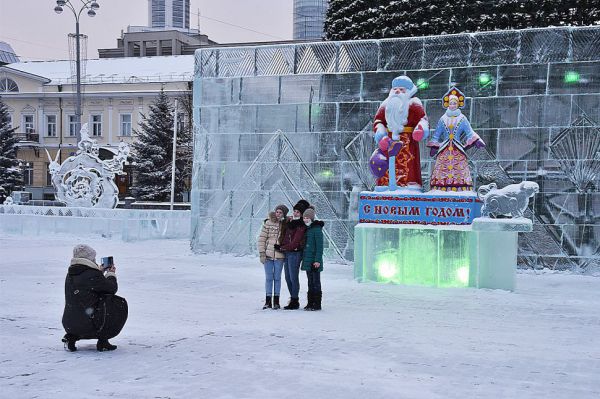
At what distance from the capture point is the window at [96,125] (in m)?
52.5

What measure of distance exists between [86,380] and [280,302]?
5043 millimetres

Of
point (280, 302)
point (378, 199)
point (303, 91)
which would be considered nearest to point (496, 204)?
point (378, 199)

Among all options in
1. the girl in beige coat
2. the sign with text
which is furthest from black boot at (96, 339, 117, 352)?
the sign with text

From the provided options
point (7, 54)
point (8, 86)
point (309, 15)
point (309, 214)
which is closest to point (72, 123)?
point (8, 86)

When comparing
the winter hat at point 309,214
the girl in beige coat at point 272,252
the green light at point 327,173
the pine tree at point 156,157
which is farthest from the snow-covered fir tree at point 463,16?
the pine tree at point 156,157

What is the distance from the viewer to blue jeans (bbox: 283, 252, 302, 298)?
398 inches

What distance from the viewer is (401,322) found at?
9172mm

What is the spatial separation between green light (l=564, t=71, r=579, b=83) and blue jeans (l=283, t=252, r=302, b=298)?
849cm

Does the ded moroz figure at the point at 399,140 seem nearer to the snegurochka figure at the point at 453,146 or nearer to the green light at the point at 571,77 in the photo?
the snegurochka figure at the point at 453,146

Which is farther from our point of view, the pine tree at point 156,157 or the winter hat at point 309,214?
the pine tree at point 156,157

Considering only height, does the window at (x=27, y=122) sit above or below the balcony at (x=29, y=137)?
above

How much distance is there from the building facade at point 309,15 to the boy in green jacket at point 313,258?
292ft

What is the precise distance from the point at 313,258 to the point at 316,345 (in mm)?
2460

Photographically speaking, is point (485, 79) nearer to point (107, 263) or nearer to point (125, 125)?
point (107, 263)
